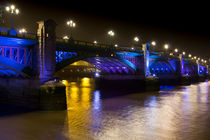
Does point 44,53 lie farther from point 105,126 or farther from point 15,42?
point 105,126

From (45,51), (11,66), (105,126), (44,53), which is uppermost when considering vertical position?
(45,51)

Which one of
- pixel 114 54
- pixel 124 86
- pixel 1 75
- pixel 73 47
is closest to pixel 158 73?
pixel 124 86

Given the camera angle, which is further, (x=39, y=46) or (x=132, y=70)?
(x=132, y=70)

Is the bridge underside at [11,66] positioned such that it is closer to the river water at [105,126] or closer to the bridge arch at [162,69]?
the river water at [105,126]

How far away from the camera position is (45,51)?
2170 cm

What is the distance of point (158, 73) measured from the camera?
6550cm

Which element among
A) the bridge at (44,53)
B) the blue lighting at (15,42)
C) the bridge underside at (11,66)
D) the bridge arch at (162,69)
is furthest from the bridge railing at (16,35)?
the bridge arch at (162,69)

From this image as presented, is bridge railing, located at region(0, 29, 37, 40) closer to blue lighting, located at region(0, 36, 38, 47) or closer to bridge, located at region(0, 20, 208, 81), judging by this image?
bridge, located at region(0, 20, 208, 81)

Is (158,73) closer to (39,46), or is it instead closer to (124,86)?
(124,86)

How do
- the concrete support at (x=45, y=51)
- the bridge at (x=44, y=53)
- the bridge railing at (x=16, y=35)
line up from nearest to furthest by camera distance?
the bridge railing at (x=16, y=35) < the bridge at (x=44, y=53) < the concrete support at (x=45, y=51)

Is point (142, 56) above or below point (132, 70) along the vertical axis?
above

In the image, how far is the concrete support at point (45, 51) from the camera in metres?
21.4

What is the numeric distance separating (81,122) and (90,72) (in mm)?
87256

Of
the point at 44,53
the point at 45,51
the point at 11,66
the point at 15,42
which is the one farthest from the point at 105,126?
the point at 15,42
